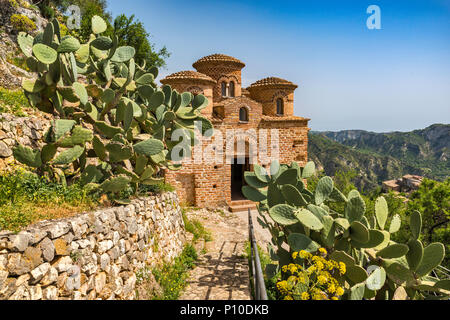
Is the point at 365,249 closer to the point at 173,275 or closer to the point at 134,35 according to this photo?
the point at 173,275

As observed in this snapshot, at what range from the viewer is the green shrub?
1226 cm

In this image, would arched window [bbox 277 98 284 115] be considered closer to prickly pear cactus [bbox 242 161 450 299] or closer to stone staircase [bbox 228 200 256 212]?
stone staircase [bbox 228 200 256 212]

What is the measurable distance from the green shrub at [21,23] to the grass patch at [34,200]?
12425 mm

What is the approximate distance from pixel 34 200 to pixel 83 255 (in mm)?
1039

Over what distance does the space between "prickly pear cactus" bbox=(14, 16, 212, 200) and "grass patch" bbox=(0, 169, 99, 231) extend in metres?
0.23

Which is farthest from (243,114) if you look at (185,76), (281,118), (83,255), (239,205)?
(83,255)

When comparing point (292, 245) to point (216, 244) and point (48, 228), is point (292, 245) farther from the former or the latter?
point (216, 244)

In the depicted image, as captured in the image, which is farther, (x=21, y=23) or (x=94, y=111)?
(x=21, y=23)

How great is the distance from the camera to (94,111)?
4.42 metres

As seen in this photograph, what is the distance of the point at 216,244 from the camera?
7023 millimetres

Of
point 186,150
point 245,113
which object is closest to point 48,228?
point 186,150

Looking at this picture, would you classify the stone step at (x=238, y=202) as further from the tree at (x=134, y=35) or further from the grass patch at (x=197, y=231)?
the tree at (x=134, y=35)

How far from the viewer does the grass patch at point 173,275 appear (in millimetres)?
4331

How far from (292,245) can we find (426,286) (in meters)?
1.63
